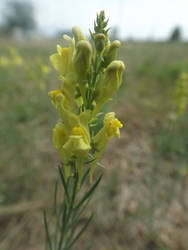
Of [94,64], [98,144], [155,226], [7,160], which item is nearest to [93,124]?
[98,144]

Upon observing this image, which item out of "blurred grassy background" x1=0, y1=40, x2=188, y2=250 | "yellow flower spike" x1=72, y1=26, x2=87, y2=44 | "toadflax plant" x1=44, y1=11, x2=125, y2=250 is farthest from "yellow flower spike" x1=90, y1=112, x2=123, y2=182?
"blurred grassy background" x1=0, y1=40, x2=188, y2=250

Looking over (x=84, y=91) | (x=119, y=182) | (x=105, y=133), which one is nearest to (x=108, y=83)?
(x=84, y=91)

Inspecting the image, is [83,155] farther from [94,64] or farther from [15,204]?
[15,204]

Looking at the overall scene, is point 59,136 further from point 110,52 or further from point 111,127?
point 110,52

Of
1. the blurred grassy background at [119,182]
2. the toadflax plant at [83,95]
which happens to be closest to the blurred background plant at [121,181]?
the blurred grassy background at [119,182]

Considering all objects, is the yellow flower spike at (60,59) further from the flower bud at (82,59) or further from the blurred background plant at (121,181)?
the blurred background plant at (121,181)

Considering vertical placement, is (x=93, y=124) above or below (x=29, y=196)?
above

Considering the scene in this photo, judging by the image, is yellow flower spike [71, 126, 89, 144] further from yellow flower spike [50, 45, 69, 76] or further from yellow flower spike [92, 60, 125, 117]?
yellow flower spike [50, 45, 69, 76]
